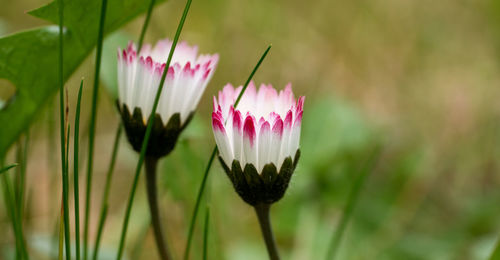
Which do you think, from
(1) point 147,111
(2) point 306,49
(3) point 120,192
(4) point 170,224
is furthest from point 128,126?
(2) point 306,49

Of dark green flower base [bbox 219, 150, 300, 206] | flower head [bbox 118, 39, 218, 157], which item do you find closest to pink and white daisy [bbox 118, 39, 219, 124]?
flower head [bbox 118, 39, 218, 157]

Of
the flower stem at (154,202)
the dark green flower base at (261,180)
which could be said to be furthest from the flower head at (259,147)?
the flower stem at (154,202)

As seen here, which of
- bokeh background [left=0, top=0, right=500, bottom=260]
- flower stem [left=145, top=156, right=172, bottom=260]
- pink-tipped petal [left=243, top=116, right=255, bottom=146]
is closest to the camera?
pink-tipped petal [left=243, top=116, right=255, bottom=146]

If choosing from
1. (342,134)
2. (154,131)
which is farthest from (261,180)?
(342,134)

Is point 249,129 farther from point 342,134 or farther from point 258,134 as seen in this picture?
point 342,134

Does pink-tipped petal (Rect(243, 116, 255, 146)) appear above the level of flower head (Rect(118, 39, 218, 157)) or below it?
below

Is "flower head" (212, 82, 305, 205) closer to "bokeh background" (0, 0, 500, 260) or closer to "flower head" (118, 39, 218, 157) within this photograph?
"flower head" (118, 39, 218, 157)

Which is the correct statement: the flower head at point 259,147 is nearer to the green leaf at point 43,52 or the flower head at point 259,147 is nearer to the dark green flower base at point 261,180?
the dark green flower base at point 261,180
